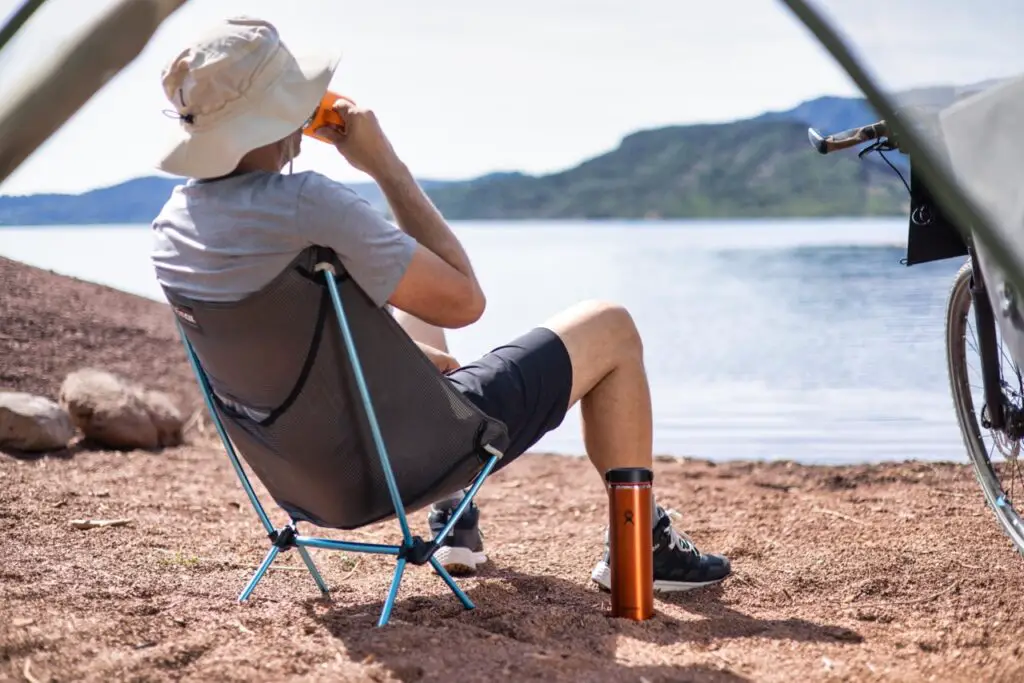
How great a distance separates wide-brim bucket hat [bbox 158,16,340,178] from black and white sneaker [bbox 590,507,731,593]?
54.0 inches

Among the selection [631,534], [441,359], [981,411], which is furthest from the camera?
[981,411]

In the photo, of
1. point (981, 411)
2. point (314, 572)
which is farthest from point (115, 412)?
point (981, 411)

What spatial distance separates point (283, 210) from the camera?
228 centimetres

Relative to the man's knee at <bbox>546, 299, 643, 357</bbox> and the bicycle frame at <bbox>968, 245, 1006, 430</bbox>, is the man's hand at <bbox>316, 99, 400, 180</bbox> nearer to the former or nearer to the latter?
the man's knee at <bbox>546, 299, 643, 357</bbox>

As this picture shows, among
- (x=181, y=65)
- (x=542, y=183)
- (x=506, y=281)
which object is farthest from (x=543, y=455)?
(x=542, y=183)

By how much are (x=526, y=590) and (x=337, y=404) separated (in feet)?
2.83

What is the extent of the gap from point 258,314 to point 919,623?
1.66 meters

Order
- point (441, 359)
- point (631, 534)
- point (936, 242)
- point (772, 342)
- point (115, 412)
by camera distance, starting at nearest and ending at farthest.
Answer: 1. point (631, 534)
2. point (441, 359)
3. point (936, 242)
4. point (115, 412)
5. point (772, 342)

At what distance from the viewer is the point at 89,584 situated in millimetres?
2963

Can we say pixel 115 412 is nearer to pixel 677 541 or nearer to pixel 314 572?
pixel 314 572

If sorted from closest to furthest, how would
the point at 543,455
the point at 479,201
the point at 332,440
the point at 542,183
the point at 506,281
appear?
1. the point at 332,440
2. the point at 543,455
3. the point at 506,281
4. the point at 479,201
5. the point at 542,183

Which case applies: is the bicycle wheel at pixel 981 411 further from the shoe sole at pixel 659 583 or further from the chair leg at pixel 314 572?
the chair leg at pixel 314 572

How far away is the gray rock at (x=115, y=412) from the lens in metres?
5.14

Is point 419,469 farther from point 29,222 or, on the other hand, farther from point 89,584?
point 29,222
